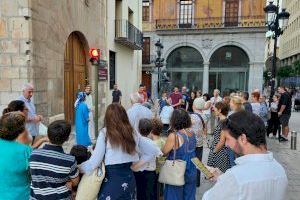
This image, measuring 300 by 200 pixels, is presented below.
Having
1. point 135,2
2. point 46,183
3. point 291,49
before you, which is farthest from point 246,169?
point 291,49

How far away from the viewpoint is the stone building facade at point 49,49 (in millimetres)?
6863

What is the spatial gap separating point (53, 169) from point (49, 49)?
607 centimetres

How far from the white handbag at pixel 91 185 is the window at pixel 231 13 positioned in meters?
26.1

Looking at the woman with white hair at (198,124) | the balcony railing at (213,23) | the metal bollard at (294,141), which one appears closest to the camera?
the woman with white hair at (198,124)

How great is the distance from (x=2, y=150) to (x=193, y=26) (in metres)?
26.3

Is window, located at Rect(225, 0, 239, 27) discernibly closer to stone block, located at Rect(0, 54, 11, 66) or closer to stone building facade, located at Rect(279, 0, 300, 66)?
stone building facade, located at Rect(279, 0, 300, 66)

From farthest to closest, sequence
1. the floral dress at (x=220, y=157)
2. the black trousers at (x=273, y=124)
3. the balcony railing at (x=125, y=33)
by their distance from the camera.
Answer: the balcony railing at (x=125, y=33), the black trousers at (x=273, y=124), the floral dress at (x=220, y=157)

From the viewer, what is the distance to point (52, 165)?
250cm

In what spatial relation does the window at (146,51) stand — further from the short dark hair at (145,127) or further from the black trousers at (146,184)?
the black trousers at (146,184)

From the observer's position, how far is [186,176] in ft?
12.5

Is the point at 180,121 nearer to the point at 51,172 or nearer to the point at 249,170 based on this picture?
the point at 51,172

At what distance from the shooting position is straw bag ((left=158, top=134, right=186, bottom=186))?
3.56 m

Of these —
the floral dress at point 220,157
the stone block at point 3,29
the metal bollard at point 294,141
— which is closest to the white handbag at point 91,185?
the floral dress at point 220,157

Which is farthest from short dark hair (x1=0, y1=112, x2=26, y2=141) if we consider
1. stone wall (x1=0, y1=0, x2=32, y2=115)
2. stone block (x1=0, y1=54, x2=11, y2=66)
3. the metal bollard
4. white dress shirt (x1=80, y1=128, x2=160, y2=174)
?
the metal bollard
